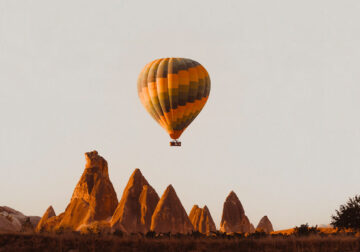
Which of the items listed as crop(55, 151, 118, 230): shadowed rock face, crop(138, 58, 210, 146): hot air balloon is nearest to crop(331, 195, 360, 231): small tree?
crop(138, 58, 210, 146): hot air balloon

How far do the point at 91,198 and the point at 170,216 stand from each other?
12338 mm

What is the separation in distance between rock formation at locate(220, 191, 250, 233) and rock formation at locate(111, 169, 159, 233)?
18.6 m

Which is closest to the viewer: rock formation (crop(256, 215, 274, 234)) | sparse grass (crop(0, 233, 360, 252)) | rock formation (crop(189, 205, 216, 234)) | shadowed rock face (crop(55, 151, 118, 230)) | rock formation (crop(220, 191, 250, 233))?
sparse grass (crop(0, 233, 360, 252))

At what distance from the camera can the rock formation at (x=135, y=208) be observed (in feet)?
191

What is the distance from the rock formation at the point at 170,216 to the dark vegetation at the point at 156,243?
32.2m

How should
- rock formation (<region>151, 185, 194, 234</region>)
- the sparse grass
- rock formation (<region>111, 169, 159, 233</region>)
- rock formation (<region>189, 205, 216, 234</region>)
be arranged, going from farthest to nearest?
rock formation (<region>189, 205, 216, 234</region>) → rock formation (<region>111, 169, 159, 233</region>) → rock formation (<region>151, 185, 194, 234</region>) → the sparse grass

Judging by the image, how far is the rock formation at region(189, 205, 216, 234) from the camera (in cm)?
7326

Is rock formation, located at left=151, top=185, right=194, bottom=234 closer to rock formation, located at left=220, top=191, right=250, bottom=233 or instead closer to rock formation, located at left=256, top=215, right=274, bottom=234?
rock formation, located at left=220, top=191, right=250, bottom=233

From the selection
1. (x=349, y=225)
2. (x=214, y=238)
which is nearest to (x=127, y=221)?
(x=349, y=225)

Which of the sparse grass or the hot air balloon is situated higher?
the hot air balloon

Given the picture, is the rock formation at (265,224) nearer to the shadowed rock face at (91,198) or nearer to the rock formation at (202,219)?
the rock formation at (202,219)

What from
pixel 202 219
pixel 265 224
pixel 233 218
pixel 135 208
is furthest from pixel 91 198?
pixel 265 224

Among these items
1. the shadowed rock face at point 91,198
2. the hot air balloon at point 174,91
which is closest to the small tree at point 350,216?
the hot air balloon at point 174,91

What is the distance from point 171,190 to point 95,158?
49.9ft
